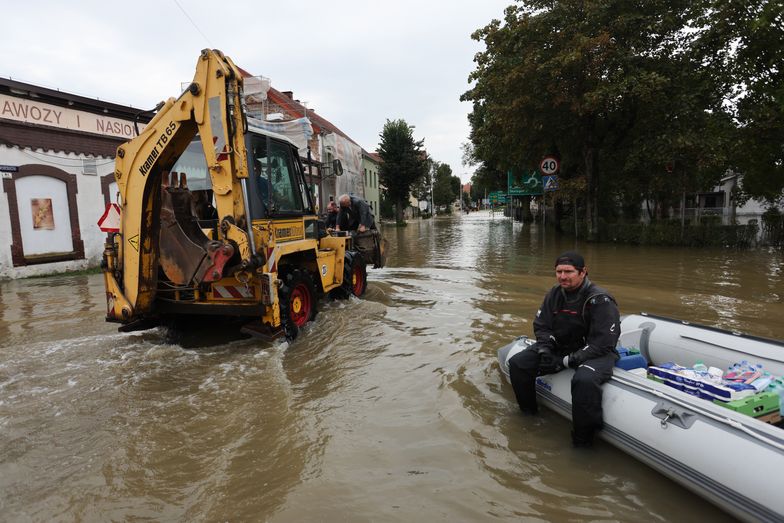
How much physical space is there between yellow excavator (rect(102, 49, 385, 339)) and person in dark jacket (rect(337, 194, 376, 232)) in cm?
347

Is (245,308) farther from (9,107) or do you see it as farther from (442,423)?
(9,107)

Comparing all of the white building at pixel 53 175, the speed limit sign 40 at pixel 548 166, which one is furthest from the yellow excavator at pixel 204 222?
the speed limit sign 40 at pixel 548 166

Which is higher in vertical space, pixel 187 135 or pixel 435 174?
pixel 435 174

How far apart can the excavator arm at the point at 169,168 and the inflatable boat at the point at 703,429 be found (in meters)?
3.78

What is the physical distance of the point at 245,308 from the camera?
5.41m

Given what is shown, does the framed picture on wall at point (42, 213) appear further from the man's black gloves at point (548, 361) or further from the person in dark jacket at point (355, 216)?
the man's black gloves at point (548, 361)

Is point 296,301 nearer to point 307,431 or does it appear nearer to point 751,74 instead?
point 307,431

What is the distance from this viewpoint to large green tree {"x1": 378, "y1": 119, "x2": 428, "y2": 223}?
123 feet

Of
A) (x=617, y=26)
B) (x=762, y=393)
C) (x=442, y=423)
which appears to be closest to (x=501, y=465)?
(x=442, y=423)

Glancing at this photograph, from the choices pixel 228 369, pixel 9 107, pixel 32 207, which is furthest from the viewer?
pixel 32 207

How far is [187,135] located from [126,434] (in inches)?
126

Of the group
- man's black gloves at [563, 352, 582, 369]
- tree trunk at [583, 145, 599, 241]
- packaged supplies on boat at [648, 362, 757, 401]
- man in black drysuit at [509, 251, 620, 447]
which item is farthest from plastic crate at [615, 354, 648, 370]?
tree trunk at [583, 145, 599, 241]

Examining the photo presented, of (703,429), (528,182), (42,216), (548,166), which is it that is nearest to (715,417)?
(703,429)

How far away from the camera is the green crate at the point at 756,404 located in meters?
3.00
